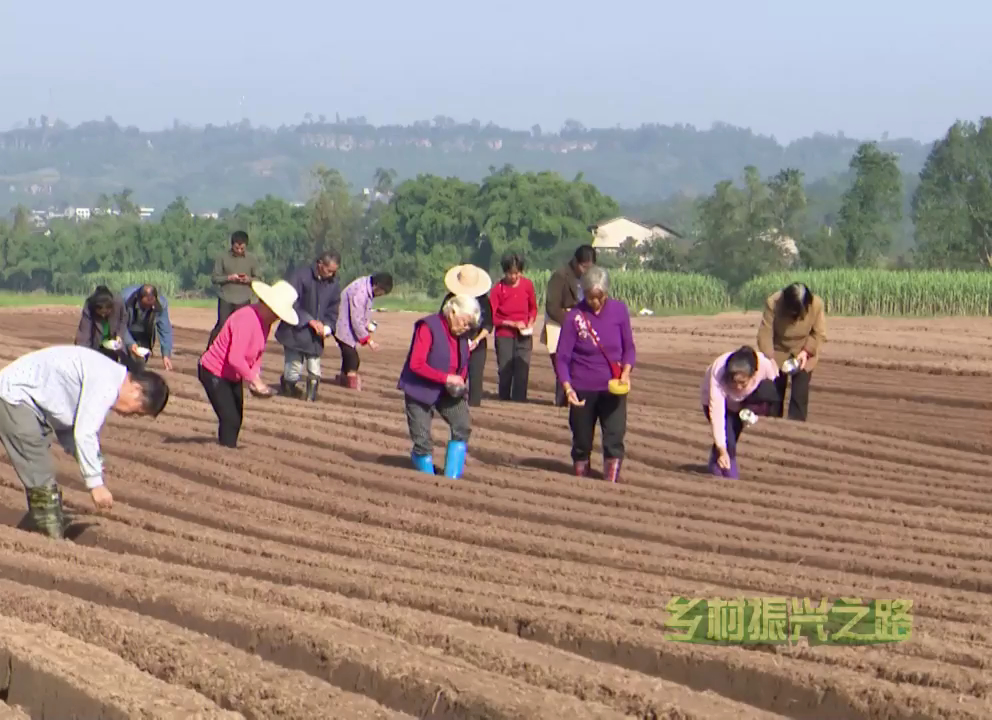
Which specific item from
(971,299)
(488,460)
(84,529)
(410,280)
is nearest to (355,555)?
(84,529)

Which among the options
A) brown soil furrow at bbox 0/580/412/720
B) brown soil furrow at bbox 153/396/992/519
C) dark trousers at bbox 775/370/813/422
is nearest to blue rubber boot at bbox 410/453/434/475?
brown soil furrow at bbox 153/396/992/519

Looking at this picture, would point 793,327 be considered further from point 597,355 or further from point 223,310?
point 223,310

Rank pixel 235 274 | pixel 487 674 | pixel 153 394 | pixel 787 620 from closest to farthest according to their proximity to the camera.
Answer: pixel 487 674
pixel 787 620
pixel 153 394
pixel 235 274

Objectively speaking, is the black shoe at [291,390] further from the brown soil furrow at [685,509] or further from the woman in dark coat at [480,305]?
the brown soil furrow at [685,509]

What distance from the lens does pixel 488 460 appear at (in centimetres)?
1309

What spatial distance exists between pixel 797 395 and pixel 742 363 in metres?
4.37

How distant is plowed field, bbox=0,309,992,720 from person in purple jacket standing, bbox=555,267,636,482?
0.56m

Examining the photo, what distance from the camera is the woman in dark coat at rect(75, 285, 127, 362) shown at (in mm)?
13953

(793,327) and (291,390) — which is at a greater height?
(793,327)

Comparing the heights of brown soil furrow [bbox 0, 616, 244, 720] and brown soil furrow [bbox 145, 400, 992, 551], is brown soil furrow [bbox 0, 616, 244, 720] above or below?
above

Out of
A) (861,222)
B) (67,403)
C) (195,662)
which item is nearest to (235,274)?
(67,403)

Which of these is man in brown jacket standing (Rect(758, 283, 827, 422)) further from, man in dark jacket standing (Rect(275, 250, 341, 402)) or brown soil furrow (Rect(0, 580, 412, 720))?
brown soil furrow (Rect(0, 580, 412, 720))

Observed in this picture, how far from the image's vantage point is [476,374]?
52.6 ft

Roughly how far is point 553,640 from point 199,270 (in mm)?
84104
